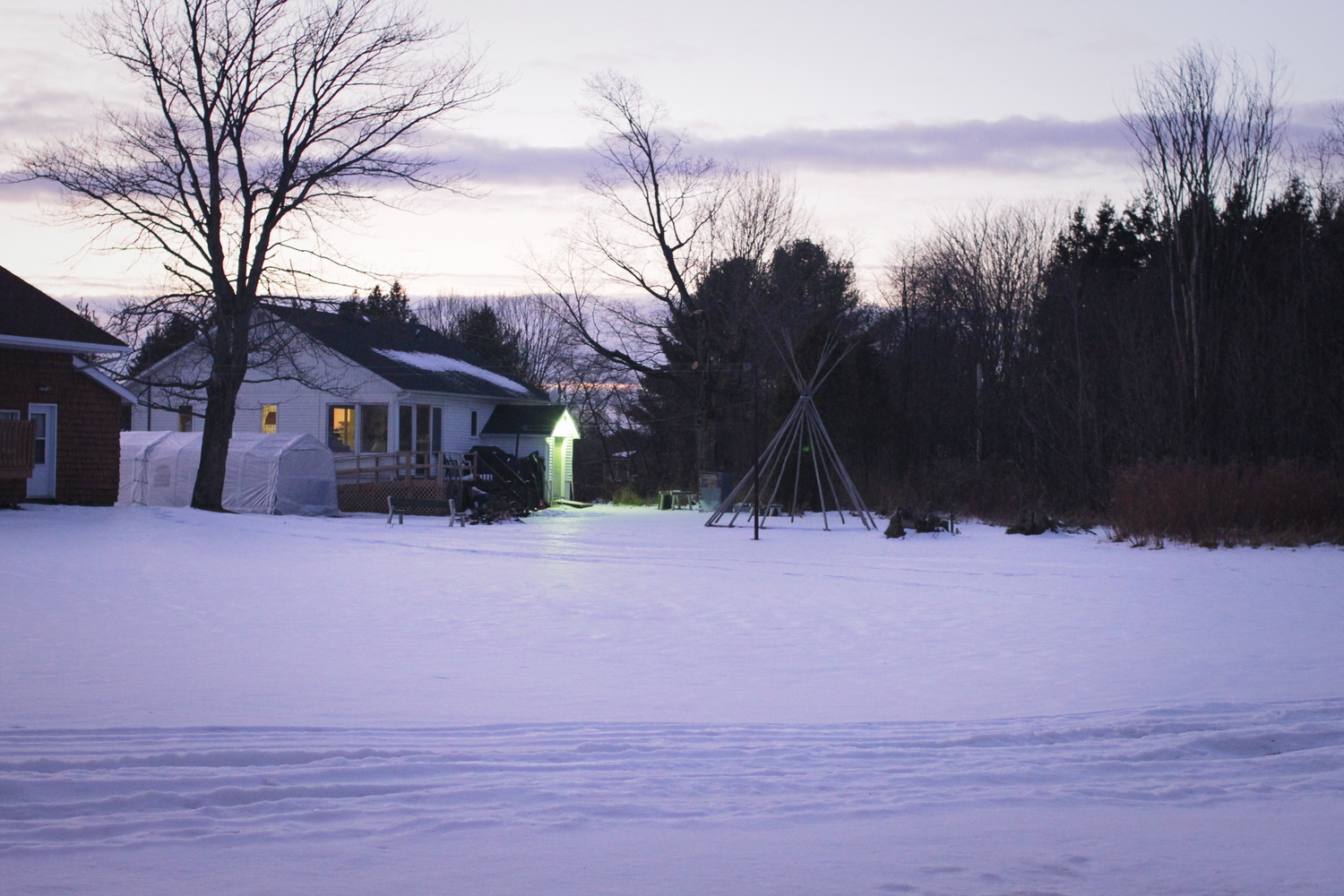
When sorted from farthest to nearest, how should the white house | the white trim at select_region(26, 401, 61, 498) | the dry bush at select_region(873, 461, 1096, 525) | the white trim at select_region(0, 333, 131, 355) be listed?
the white house
the dry bush at select_region(873, 461, 1096, 525)
the white trim at select_region(26, 401, 61, 498)
the white trim at select_region(0, 333, 131, 355)

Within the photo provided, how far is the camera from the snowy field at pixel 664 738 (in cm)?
391

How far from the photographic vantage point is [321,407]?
29422 millimetres

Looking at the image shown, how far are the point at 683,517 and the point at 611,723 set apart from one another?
20819 millimetres

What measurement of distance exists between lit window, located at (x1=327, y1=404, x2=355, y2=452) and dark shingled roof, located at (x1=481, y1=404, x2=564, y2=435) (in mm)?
4573

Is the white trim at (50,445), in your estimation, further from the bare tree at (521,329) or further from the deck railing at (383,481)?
the bare tree at (521,329)

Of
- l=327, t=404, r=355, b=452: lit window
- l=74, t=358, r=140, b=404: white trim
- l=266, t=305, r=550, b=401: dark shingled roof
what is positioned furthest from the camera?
l=327, t=404, r=355, b=452: lit window

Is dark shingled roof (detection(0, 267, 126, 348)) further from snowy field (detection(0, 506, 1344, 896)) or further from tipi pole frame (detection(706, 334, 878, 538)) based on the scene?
tipi pole frame (detection(706, 334, 878, 538))

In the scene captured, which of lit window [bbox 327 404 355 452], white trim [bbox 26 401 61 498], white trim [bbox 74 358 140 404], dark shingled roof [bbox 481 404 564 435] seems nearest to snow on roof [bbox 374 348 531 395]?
dark shingled roof [bbox 481 404 564 435]

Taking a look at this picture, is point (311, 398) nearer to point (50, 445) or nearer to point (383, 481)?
point (383, 481)

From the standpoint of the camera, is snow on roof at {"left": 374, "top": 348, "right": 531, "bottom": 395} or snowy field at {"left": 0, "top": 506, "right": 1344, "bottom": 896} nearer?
snowy field at {"left": 0, "top": 506, "right": 1344, "bottom": 896}

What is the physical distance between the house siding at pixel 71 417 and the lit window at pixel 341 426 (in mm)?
7304

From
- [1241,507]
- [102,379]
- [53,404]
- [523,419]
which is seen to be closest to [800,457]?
[1241,507]

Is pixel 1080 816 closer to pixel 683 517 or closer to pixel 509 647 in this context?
pixel 509 647

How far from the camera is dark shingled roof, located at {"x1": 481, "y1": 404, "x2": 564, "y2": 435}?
110ft
